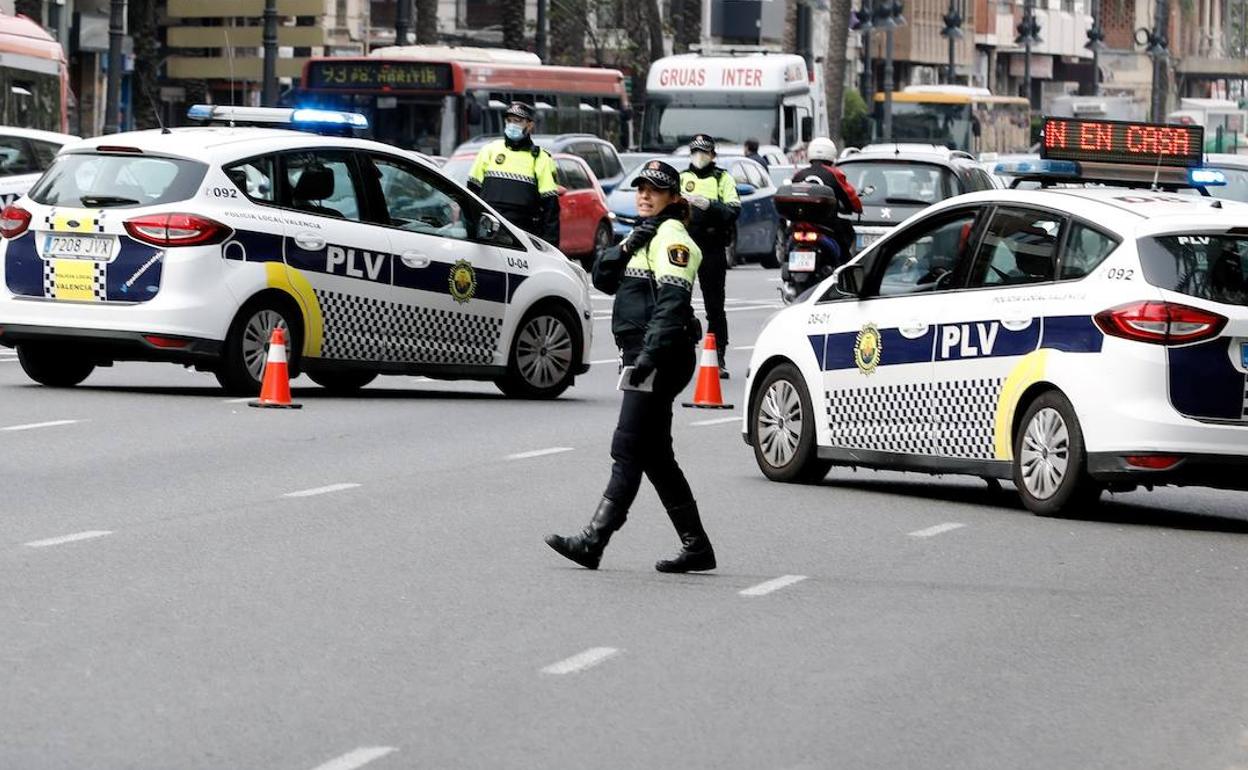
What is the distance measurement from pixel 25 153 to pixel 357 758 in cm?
1805

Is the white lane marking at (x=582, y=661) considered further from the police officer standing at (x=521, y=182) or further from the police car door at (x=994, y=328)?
the police officer standing at (x=521, y=182)

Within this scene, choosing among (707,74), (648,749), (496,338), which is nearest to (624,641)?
(648,749)

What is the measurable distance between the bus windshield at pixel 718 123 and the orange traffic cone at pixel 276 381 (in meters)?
31.9

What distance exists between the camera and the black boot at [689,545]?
10523mm

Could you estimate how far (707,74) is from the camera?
4841 cm

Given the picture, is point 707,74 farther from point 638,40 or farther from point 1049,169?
point 1049,169

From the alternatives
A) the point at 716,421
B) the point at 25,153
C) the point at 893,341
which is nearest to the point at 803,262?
the point at 716,421

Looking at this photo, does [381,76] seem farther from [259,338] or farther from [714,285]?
[259,338]

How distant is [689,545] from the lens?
10.5 m

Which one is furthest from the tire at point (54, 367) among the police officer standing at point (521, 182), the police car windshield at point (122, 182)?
the police officer standing at point (521, 182)

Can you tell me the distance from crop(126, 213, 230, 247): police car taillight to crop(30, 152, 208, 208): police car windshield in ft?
0.47

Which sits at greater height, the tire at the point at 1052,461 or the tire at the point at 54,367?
the tire at the point at 54,367

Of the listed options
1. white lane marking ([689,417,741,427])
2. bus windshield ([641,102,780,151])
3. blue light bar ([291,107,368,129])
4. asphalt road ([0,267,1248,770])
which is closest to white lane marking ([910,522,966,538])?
asphalt road ([0,267,1248,770])

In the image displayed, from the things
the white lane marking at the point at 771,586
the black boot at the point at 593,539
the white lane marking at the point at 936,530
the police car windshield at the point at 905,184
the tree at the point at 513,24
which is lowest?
the white lane marking at the point at 771,586
